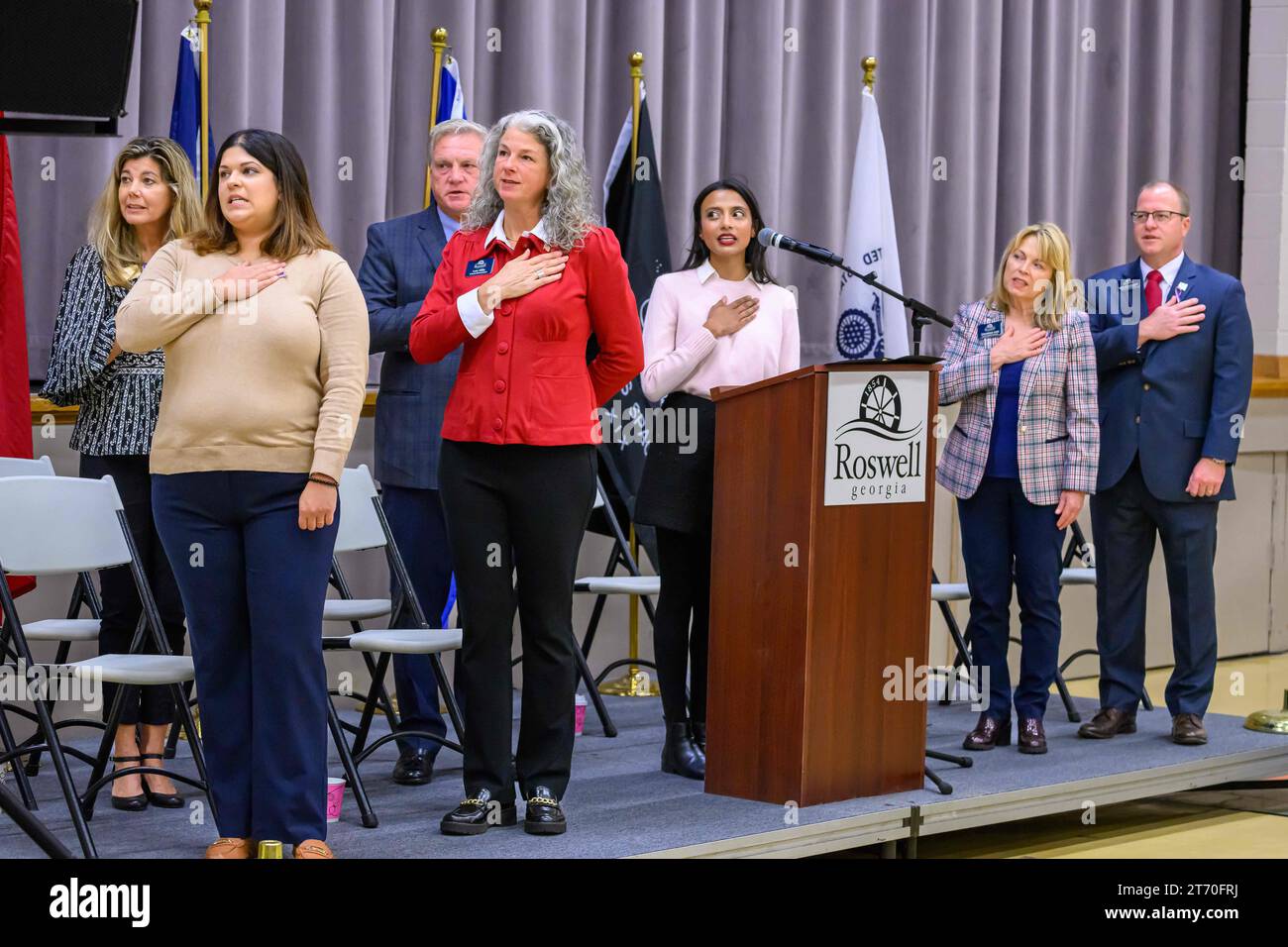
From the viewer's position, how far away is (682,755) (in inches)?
172

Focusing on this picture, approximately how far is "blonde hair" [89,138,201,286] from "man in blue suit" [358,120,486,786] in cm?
47

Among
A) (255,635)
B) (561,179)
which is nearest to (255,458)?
(255,635)

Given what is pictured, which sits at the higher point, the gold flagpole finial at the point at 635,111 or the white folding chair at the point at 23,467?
the gold flagpole finial at the point at 635,111

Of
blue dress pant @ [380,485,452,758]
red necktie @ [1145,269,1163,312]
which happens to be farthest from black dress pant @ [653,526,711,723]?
red necktie @ [1145,269,1163,312]

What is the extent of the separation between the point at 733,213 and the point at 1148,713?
8.24 ft

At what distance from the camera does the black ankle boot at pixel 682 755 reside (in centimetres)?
433

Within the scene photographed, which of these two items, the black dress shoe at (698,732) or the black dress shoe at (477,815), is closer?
the black dress shoe at (477,815)

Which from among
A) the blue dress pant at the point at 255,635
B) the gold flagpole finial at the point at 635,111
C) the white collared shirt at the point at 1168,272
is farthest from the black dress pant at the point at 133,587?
the white collared shirt at the point at 1168,272

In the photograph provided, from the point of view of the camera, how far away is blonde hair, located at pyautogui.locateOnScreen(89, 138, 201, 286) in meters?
4.13

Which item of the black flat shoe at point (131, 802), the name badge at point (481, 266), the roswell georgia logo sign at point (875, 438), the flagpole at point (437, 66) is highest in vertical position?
the flagpole at point (437, 66)

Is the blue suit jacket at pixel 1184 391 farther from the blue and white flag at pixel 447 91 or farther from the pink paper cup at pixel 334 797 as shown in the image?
the pink paper cup at pixel 334 797

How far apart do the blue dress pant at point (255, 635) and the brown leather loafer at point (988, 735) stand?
2.19 metres

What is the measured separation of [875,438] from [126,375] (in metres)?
1.87

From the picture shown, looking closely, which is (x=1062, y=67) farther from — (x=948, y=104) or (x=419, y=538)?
(x=419, y=538)
